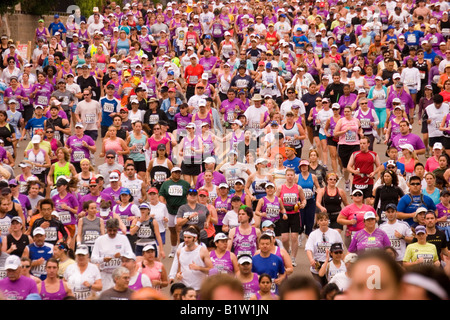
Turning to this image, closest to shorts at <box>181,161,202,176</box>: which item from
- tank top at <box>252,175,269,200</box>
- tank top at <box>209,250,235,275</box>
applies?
tank top at <box>252,175,269,200</box>

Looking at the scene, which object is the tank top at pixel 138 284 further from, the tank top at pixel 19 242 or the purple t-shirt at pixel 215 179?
the purple t-shirt at pixel 215 179

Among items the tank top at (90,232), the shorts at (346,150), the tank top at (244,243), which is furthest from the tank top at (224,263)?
the shorts at (346,150)

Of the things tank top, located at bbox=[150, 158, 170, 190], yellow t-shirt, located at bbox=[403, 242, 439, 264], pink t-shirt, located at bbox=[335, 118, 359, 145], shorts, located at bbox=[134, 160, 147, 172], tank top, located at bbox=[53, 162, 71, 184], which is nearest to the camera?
yellow t-shirt, located at bbox=[403, 242, 439, 264]


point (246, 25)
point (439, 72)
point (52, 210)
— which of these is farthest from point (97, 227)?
point (246, 25)

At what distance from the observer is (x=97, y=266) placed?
38.5ft

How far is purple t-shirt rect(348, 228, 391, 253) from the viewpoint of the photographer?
1232cm

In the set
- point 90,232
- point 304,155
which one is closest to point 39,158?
point 90,232

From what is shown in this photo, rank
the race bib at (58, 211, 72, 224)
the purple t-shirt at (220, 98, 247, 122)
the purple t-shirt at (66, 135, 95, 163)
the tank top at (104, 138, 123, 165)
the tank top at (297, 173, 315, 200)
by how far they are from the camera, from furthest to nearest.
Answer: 1. the purple t-shirt at (220, 98, 247, 122)
2. the purple t-shirt at (66, 135, 95, 163)
3. the tank top at (104, 138, 123, 165)
4. the tank top at (297, 173, 315, 200)
5. the race bib at (58, 211, 72, 224)

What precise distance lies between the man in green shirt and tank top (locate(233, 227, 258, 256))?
2222mm

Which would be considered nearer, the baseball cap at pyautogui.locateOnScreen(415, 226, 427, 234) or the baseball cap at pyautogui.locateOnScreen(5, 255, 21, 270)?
the baseball cap at pyautogui.locateOnScreen(5, 255, 21, 270)

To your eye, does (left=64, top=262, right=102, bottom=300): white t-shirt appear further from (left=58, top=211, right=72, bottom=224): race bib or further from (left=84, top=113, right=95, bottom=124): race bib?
(left=84, top=113, right=95, bottom=124): race bib

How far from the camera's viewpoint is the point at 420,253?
40.3 ft

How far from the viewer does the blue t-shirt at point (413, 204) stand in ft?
44.4
